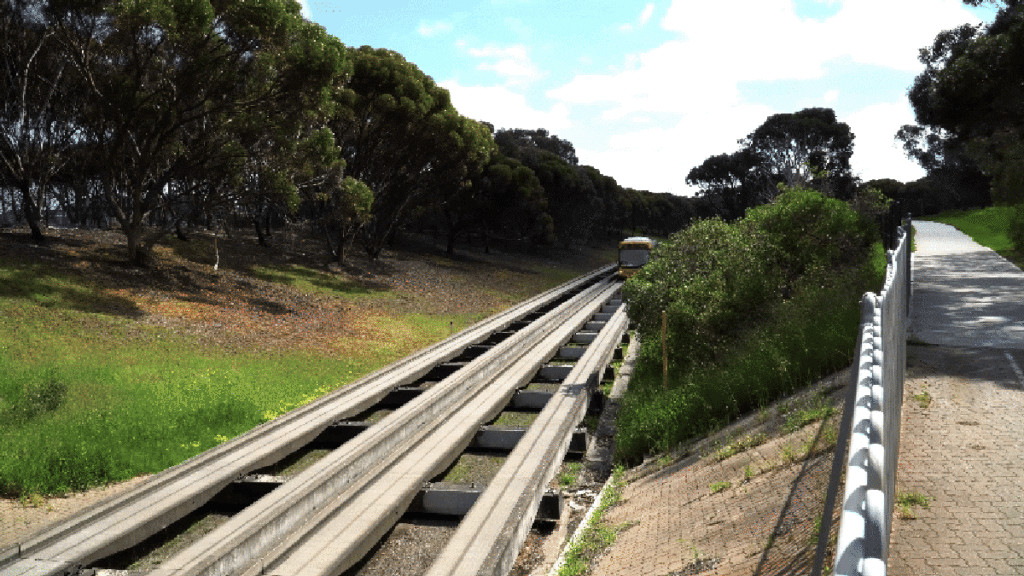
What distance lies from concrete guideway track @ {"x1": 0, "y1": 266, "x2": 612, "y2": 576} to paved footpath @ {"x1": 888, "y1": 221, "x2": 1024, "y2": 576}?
21.6 feet

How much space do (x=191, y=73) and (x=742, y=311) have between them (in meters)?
17.1

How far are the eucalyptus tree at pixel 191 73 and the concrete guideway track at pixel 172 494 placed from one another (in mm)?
12707

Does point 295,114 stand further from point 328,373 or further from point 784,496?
point 784,496

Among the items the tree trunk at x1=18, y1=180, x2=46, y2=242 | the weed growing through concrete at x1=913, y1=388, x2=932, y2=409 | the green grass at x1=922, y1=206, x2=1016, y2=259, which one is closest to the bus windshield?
the green grass at x1=922, y1=206, x2=1016, y2=259

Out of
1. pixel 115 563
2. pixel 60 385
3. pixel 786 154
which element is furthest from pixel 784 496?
pixel 786 154

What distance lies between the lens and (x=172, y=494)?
7723mm

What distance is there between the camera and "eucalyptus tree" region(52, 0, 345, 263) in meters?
20.4

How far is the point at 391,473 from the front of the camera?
8594mm

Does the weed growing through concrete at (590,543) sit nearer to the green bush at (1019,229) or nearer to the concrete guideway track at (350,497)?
the concrete guideway track at (350,497)

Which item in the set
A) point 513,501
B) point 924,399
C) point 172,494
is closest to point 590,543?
point 513,501

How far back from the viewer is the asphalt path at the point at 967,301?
11.6 meters

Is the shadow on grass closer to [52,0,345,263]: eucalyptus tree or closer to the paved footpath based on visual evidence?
[52,0,345,263]: eucalyptus tree

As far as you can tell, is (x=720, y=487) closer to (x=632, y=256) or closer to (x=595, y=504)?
(x=595, y=504)

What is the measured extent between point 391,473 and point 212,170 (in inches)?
734
